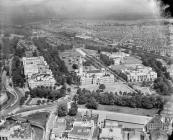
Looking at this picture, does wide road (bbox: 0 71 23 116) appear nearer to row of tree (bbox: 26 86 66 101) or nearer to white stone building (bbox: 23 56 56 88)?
row of tree (bbox: 26 86 66 101)

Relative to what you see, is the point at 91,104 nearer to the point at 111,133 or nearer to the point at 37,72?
the point at 111,133

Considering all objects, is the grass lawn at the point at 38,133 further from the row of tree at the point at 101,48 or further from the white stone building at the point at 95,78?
the row of tree at the point at 101,48

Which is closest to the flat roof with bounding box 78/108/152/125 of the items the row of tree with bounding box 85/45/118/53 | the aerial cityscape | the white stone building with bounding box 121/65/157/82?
the aerial cityscape

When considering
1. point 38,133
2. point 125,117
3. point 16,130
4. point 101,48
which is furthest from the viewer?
point 101,48

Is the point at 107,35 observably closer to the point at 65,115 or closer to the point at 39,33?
the point at 39,33

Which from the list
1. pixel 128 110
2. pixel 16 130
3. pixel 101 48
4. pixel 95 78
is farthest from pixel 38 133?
Result: pixel 101 48

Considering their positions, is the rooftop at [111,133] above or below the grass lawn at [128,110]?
above

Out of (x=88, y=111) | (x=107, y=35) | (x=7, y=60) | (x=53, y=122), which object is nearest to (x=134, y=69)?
(x=88, y=111)

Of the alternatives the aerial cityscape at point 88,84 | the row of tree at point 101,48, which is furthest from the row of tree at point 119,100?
the row of tree at point 101,48
